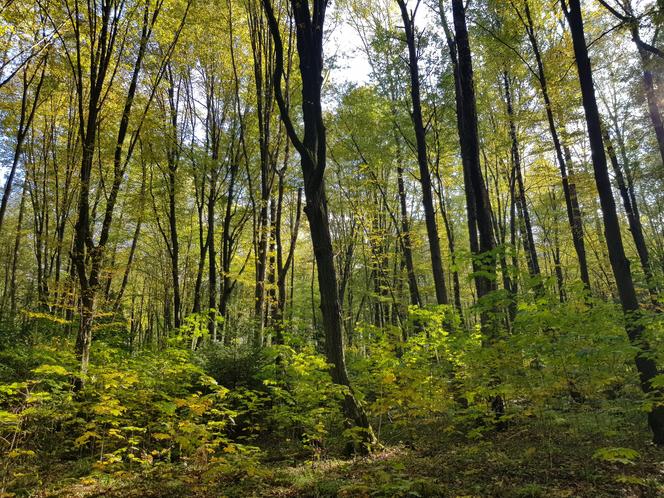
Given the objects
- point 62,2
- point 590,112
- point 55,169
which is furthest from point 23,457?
point 55,169

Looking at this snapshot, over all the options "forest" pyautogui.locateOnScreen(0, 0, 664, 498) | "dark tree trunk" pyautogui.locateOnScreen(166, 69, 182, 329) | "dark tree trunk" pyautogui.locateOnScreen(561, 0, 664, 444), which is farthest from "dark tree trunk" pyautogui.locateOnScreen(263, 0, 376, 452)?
"dark tree trunk" pyautogui.locateOnScreen(166, 69, 182, 329)

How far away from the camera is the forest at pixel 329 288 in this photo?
14.7 feet

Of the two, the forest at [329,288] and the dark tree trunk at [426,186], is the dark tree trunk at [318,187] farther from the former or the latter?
the dark tree trunk at [426,186]

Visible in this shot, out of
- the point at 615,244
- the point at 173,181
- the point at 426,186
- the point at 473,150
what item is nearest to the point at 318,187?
the point at 473,150

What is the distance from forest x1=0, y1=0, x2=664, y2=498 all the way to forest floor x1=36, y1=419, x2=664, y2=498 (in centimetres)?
4

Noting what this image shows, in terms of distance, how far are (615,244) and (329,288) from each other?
4.16 meters

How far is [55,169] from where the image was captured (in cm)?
1336

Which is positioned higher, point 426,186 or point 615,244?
point 426,186

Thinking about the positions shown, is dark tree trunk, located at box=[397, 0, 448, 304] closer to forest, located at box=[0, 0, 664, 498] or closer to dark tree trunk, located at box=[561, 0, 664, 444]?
forest, located at box=[0, 0, 664, 498]

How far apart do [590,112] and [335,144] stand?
11.8 m

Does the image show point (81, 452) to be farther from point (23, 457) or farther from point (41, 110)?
point (41, 110)

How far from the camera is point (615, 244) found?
5.51m

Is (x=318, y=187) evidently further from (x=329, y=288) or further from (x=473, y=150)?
(x=473, y=150)

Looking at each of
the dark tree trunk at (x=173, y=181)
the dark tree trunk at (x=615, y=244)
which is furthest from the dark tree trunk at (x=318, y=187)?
the dark tree trunk at (x=173, y=181)
